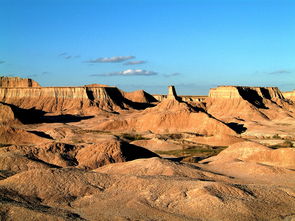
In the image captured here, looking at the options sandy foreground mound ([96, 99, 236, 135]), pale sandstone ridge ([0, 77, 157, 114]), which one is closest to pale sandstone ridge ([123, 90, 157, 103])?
pale sandstone ridge ([0, 77, 157, 114])

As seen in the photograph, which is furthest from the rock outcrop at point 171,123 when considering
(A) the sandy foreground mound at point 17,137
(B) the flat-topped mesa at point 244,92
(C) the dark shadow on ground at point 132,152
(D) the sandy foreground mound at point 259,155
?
(C) the dark shadow on ground at point 132,152

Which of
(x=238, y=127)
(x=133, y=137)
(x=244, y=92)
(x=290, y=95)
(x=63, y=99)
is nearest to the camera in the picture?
(x=133, y=137)

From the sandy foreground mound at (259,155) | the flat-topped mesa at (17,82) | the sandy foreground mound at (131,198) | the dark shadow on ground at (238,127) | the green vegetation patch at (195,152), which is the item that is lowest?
the green vegetation patch at (195,152)

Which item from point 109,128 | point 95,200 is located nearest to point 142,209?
point 95,200

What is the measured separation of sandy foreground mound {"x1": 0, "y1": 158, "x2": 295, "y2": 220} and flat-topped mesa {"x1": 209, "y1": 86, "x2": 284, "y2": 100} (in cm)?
8898

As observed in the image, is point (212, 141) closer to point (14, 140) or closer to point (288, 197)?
point (14, 140)

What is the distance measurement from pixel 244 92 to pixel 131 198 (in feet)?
326

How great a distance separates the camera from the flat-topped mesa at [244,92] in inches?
4346

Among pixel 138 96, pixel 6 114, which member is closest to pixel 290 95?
pixel 138 96

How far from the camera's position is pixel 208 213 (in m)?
18.7

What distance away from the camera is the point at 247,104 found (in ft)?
338

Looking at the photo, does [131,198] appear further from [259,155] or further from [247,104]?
[247,104]

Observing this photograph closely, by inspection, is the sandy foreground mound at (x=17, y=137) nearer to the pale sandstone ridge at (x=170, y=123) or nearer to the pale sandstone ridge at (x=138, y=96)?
the pale sandstone ridge at (x=170, y=123)

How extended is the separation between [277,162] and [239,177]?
10559 mm
